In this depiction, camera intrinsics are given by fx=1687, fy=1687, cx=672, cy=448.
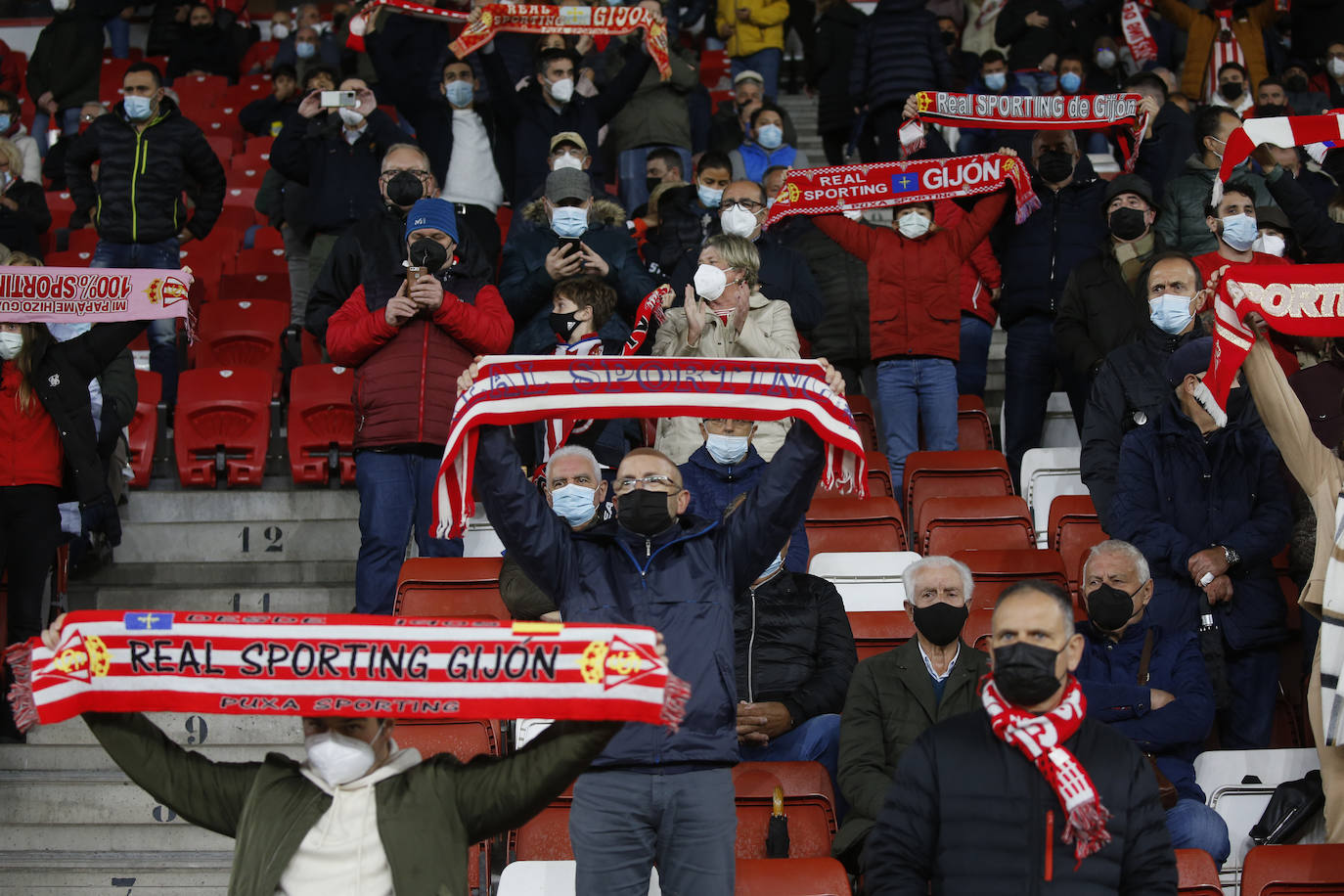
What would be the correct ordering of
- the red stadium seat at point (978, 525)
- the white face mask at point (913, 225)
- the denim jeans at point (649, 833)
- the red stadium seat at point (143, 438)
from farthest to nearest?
the red stadium seat at point (143, 438) → the white face mask at point (913, 225) → the red stadium seat at point (978, 525) → the denim jeans at point (649, 833)

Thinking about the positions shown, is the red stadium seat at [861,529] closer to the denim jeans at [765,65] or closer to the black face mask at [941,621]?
the black face mask at [941,621]

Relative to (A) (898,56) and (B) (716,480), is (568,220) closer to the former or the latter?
(B) (716,480)

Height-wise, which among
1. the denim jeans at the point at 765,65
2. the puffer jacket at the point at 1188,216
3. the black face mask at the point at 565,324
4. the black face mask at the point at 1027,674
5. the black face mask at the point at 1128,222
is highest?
the denim jeans at the point at 765,65

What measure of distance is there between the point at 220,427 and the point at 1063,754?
224 inches

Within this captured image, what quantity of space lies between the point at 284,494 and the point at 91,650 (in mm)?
4380

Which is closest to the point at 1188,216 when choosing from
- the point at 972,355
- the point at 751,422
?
the point at 972,355

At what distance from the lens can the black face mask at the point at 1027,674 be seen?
404cm

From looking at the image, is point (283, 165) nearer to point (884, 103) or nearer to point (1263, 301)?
point (884, 103)

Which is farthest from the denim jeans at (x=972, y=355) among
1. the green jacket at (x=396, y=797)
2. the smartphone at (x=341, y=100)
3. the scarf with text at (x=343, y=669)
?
the green jacket at (x=396, y=797)

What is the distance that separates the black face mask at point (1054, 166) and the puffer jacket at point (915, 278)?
1.15ft

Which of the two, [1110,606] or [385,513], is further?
[385,513]

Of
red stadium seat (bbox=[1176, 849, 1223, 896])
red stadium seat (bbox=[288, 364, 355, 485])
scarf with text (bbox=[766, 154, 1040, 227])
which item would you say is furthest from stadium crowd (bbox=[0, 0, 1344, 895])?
red stadium seat (bbox=[288, 364, 355, 485])

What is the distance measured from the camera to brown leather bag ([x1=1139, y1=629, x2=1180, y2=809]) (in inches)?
211

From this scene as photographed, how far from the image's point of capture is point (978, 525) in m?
7.39
